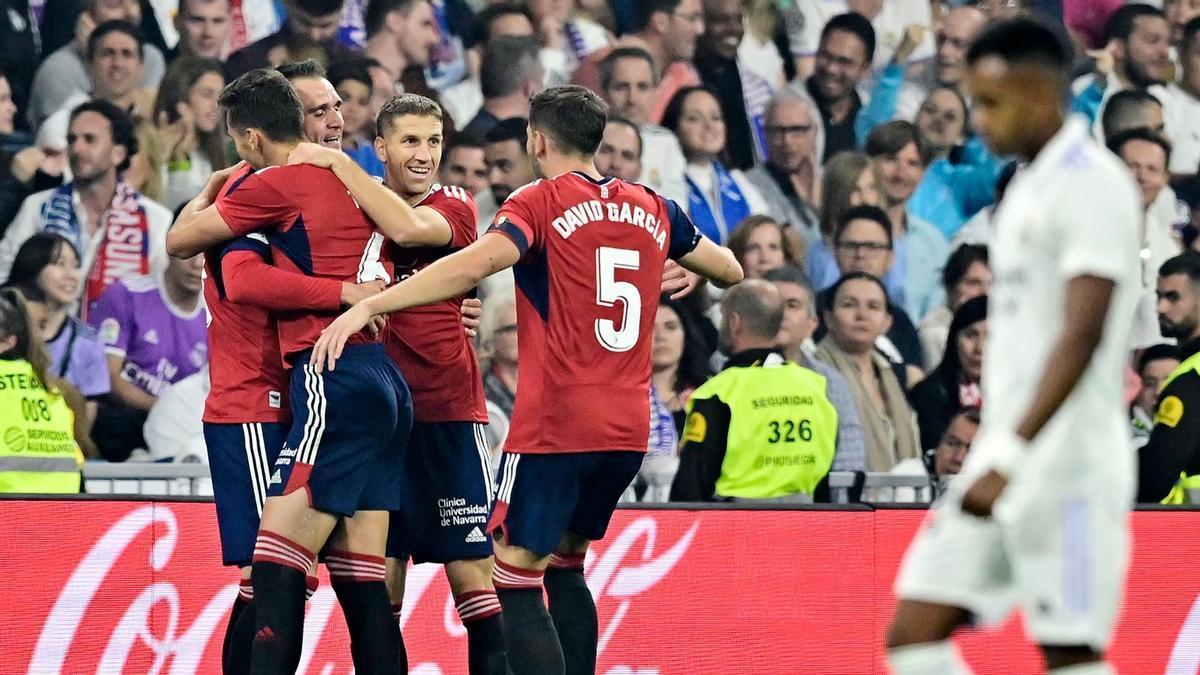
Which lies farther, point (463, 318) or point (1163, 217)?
point (1163, 217)

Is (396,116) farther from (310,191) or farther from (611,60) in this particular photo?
(611,60)

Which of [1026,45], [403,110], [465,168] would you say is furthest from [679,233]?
[465,168]

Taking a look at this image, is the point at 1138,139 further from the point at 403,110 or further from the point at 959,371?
the point at 403,110

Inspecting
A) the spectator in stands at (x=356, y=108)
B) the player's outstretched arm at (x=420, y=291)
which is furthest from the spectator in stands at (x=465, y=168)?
the player's outstretched arm at (x=420, y=291)

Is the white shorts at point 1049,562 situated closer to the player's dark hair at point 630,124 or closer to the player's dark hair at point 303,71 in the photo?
the player's dark hair at point 303,71

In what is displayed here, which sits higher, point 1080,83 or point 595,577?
point 1080,83

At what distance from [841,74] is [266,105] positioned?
21.0 feet

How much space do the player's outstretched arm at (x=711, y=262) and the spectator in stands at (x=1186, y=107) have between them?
21.6 ft

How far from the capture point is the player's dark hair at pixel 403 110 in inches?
249

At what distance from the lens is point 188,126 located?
9867 mm

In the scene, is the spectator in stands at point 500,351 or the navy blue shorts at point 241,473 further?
the spectator in stands at point 500,351

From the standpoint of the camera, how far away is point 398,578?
6.58 m

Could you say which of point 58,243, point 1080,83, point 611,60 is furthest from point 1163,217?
point 58,243

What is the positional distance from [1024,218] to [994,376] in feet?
1.21
